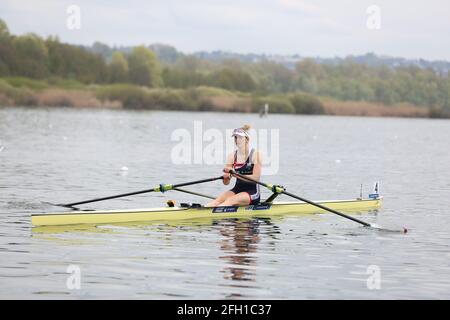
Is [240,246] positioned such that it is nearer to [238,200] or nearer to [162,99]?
[238,200]

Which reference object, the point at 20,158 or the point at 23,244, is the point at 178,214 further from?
the point at 20,158

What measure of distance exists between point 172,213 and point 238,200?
150cm

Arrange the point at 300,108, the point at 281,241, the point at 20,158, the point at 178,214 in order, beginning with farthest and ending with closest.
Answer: the point at 300,108 < the point at 20,158 < the point at 178,214 < the point at 281,241

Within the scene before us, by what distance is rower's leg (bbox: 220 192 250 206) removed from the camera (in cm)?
1847

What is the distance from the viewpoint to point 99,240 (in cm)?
1547

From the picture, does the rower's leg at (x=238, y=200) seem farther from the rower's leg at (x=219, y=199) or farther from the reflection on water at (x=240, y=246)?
the reflection on water at (x=240, y=246)

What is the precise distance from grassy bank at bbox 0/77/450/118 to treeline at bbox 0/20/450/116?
58.8 inches

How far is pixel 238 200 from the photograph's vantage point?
1853 centimetres

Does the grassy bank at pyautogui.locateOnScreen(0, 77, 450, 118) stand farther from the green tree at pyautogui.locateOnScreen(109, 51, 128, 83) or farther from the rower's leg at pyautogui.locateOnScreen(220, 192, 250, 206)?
the rower's leg at pyautogui.locateOnScreen(220, 192, 250, 206)

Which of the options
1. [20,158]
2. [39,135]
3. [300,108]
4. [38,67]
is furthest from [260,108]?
[20,158]

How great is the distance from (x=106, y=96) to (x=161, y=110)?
762 centimetres

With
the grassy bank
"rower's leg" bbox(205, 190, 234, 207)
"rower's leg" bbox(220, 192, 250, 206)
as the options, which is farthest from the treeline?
"rower's leg" bbox(220, 192, 250, 206)

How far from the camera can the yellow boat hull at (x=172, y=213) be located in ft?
54.2

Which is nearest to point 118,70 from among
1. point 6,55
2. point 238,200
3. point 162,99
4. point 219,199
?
point 162,99
